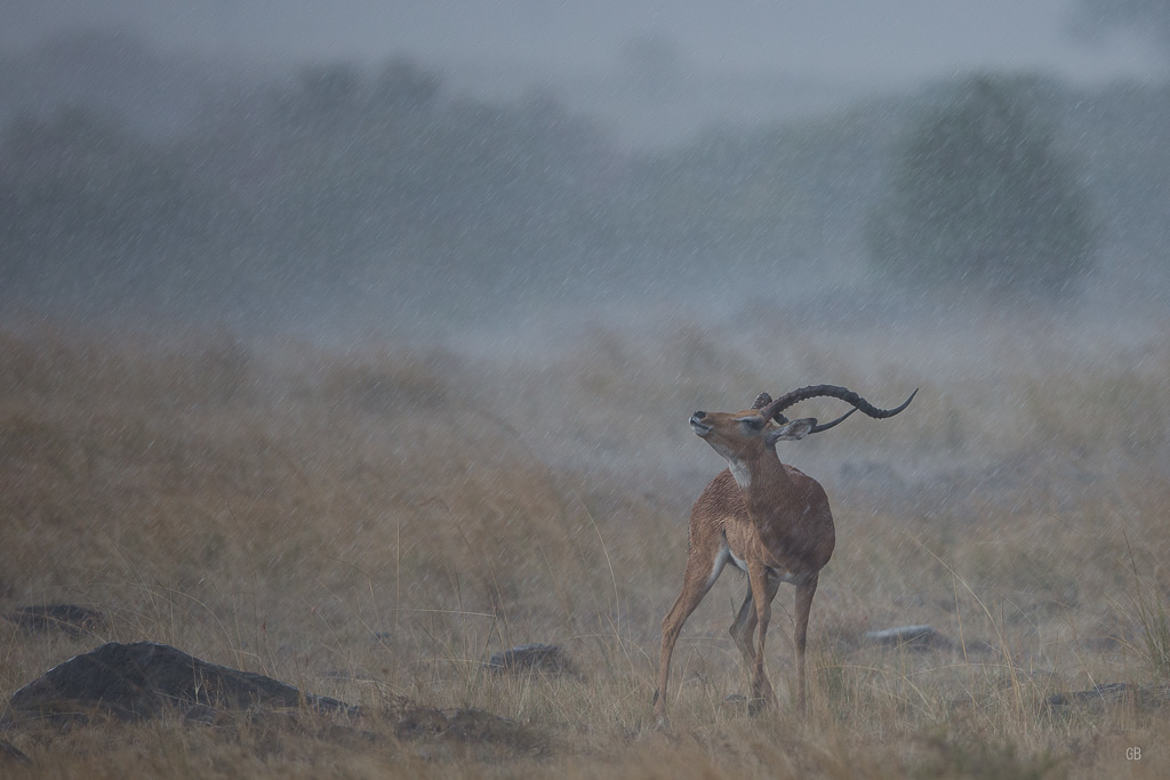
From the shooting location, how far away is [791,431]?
29.1 ft

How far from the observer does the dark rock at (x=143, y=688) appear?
8.56m

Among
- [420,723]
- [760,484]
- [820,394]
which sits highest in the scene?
[820,394]

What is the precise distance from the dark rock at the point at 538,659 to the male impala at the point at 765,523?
7.32 feet

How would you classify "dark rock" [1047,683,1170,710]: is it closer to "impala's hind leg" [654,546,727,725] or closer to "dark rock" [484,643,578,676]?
"impala's hind leg" [654,546,727,725]

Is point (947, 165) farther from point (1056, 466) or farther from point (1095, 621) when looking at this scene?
point (1095, 621)

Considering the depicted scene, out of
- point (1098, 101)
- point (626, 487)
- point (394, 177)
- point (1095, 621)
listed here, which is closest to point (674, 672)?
point (1095, 621)

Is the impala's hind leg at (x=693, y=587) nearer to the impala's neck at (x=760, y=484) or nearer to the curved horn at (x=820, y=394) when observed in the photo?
the impala's neck at (x=760, y=484)

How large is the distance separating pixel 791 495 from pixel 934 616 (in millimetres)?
7607

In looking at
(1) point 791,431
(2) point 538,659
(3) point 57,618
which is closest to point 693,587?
(1) point 791,431

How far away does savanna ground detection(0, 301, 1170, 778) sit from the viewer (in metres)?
7.93

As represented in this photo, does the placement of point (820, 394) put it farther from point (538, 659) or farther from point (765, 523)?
point (538, 659)

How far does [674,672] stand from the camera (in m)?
11.3

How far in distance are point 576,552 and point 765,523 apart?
29.8ft

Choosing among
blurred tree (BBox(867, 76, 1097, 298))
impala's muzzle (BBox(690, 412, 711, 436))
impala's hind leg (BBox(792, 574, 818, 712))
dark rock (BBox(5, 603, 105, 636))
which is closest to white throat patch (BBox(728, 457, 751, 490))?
impala's muzzle (BBox(690, 412, 711, 436))
